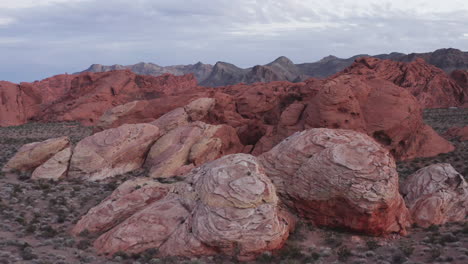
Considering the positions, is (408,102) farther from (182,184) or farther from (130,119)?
(130,119)

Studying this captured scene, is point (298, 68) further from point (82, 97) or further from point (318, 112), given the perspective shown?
point (318, 112)

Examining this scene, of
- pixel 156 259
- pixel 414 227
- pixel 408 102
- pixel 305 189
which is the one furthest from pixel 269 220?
pixel 408 102

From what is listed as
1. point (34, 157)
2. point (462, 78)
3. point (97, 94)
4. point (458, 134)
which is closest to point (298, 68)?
point (462, 78)

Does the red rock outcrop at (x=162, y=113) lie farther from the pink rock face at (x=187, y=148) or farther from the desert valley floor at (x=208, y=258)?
the desert valley floor at (x=208, y=258)

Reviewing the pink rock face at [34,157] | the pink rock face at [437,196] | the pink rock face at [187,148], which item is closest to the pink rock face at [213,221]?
the pink rock face at [437,196]

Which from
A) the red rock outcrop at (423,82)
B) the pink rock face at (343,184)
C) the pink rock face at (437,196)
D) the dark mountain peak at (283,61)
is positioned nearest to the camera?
the pink rock face at (343,184)

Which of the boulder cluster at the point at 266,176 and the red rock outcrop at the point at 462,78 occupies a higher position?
the boulder cluster at the point at 266,176

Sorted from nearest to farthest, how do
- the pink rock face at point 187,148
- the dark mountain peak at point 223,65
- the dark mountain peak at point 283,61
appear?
1. the pink rock face at point 187,148
2. the dark mountain peak at point 283,61
3. the dark mountain peak at point 223,65

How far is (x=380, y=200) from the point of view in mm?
11422

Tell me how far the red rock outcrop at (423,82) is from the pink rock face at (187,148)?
51907 millimetres

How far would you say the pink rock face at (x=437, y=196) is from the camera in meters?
13.2

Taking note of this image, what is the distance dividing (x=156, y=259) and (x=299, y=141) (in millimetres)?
5908

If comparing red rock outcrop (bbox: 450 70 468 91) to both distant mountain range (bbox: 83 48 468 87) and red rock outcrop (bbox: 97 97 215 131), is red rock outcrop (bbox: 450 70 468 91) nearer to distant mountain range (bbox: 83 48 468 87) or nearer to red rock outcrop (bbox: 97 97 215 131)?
distant mountain range (bbox: 83 48 468 87)

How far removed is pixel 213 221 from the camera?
35.1ft
